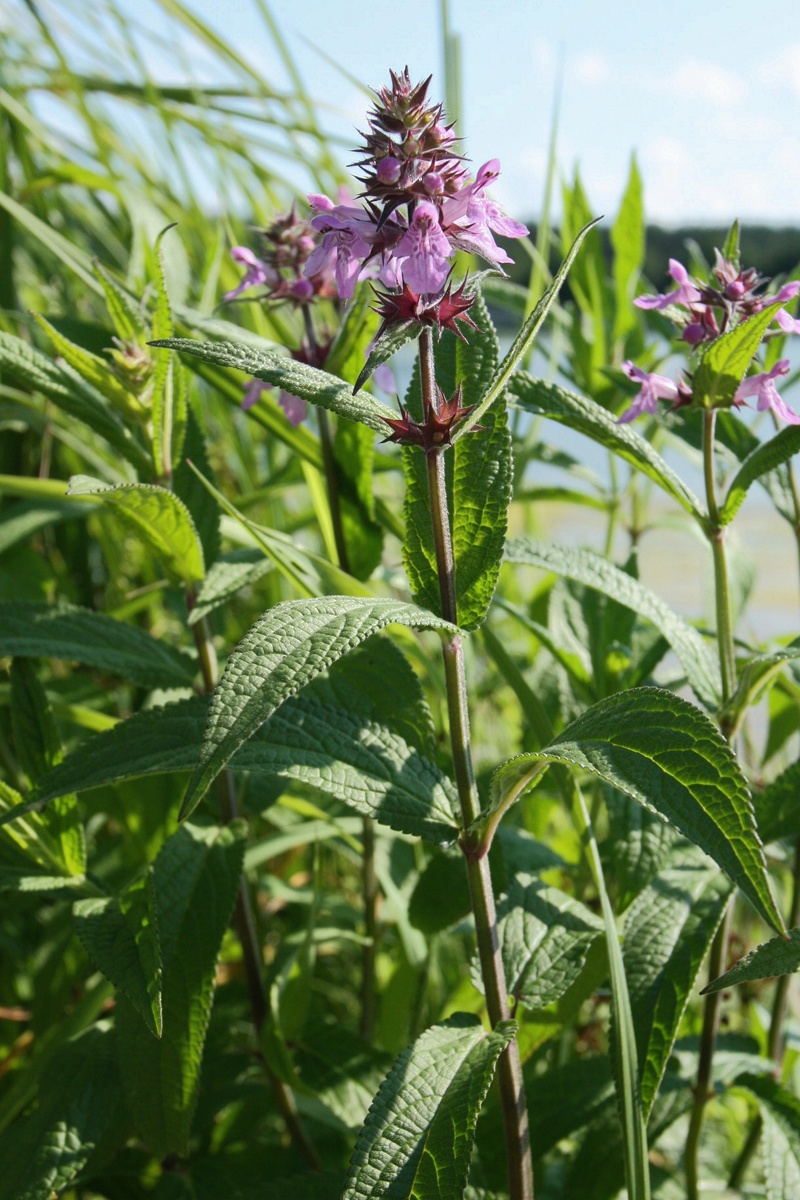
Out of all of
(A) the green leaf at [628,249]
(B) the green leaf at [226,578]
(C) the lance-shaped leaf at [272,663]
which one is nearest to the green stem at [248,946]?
(B) the green leaf at [226,578]

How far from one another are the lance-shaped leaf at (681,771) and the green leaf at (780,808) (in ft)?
1.04

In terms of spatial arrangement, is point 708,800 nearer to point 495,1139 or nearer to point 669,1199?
point 495,1139

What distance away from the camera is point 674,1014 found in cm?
71

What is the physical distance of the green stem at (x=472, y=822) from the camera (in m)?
0.64

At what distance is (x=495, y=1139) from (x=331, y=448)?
2.08ft

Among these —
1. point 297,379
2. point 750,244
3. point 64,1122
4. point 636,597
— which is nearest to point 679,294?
point 636,597

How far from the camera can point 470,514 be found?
70cm

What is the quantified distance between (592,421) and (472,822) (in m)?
0.32

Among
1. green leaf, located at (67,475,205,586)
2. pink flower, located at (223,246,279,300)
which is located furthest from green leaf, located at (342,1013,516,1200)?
pink flower, located at (223,246,279,300)

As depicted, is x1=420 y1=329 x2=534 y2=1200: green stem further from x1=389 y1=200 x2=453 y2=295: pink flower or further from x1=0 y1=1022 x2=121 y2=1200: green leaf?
x1=0 y1=1022 x2=121 y2=1200: green leaf

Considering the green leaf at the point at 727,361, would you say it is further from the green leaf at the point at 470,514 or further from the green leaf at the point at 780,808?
the green leaf at the point at 780,808

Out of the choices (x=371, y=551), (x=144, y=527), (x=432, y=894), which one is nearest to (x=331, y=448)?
(x=371, y=551)

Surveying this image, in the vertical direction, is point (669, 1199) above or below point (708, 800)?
below

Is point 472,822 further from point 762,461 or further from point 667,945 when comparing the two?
point 762,461
